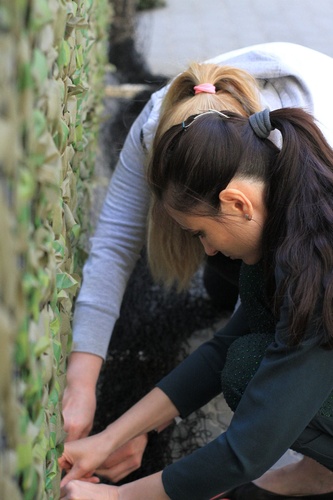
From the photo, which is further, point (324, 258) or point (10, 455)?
point (324, 258)

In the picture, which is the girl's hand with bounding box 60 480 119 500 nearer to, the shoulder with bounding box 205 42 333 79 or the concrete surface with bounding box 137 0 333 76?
the shoulder with bounding box 205 42 333 79

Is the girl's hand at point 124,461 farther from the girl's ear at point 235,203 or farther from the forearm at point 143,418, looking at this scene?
the girl's ear at point 235,203

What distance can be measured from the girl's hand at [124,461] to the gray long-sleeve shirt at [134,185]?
0.74 ft

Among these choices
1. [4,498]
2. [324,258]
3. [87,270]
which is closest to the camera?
[4,498]

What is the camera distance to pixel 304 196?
1.41 m

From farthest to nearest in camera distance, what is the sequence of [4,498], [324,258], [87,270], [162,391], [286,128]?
[87,270]
[162,391]
[286,128]
[324,258]
[4,498]

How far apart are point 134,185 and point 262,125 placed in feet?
1.89

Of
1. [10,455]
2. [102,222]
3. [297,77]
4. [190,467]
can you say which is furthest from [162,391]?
[10,455]

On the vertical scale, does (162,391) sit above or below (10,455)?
below

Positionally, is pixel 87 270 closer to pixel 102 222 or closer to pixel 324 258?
pixel 102 222

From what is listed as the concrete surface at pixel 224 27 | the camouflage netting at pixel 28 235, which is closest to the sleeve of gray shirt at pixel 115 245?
the camouflage netting at pixel 28 235

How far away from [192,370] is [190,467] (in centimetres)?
36

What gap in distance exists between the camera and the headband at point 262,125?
1.47 metres

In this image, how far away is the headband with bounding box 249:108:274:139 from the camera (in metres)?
1.47
